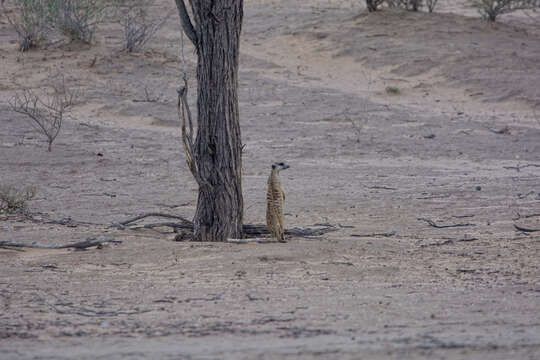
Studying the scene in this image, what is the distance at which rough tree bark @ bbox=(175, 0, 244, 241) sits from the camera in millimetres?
6406

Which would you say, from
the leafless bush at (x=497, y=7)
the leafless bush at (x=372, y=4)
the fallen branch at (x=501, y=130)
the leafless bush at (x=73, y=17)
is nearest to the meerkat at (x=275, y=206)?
the fallen branch at (x=501, y=130)

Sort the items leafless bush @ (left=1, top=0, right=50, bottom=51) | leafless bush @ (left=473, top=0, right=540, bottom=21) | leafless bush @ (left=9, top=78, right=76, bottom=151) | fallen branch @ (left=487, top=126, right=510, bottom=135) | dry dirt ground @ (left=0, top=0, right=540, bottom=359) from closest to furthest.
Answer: dry dirt ground @ (left=0, top=0, right=540, bottom=359)
leafless bush @ (left=9, top=78, right=76, bottom=151)
fallen branch @ (left=487, top=126, right=510, bottom=135)
leafless bush @ (left=1, top=0, right=50, bottom=51)
leafless bush @ (left=473, top=0, right=540, bottom=21)

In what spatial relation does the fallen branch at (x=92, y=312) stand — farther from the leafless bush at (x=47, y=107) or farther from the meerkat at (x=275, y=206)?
the leafless bush at (x=47, y=107)

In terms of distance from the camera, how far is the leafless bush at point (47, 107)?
1146cm

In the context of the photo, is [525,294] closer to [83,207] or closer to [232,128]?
[232,128]

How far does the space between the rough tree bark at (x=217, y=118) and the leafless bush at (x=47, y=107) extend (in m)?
5.15

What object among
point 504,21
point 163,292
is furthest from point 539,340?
point 504,21

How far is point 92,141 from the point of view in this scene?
12039 mm

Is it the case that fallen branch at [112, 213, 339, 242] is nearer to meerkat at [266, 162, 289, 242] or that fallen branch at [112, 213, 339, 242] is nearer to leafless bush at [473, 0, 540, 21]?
meerkat at [266, 162, 289, 242]

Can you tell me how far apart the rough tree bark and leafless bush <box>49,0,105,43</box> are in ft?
37.7

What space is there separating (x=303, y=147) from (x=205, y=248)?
591 cm

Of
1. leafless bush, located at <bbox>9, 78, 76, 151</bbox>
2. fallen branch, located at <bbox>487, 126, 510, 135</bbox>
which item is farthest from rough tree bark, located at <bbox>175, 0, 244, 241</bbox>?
fallen branch, located at <bbox>487, 126, 510, 135</bbox>

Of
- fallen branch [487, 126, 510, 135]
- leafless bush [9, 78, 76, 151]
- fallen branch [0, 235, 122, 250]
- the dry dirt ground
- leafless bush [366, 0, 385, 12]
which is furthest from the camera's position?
leafless bush [366, 0, 385, 12]

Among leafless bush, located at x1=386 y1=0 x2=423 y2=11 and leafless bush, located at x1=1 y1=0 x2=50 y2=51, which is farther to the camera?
leafless bush, located at x1=386 y1=0 x2=423 y2=11
